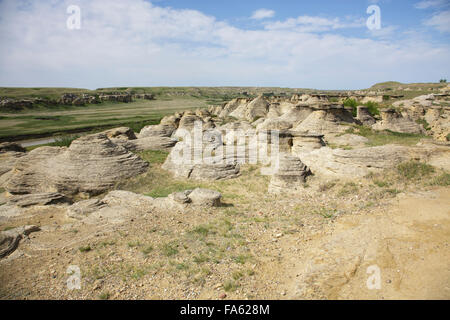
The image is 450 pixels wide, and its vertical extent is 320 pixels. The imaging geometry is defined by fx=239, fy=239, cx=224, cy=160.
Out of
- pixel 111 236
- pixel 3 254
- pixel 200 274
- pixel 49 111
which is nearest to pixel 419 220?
pixel 200 274

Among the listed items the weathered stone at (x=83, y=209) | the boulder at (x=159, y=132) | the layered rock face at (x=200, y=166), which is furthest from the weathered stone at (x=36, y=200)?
the boulder at (x=159, y=132)

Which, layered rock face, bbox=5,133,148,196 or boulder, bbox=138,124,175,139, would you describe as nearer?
layered rock face, bbox=5,133,148,196

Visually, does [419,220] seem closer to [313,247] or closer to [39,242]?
[313,247]

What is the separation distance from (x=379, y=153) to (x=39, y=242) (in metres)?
14.2

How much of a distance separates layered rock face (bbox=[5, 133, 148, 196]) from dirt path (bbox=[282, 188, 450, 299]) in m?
12.5

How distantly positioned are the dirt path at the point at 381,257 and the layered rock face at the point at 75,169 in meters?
12.5

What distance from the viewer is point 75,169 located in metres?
14.8

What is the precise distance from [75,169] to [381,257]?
52.4ft

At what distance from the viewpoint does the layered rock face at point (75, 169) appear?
14422 millimetres

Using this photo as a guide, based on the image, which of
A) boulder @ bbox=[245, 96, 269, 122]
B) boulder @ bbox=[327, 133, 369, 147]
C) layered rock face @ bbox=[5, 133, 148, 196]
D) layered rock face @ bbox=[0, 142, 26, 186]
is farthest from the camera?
boulder @ bbox=[245, 96, 269, 122]

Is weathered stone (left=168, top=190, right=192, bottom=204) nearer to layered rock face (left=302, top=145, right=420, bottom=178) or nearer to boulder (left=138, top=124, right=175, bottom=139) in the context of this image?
layered rock face (left=302, top=145, right=420, bottom=178)

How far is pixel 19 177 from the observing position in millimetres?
14344

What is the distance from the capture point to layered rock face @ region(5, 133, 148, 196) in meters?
14.4

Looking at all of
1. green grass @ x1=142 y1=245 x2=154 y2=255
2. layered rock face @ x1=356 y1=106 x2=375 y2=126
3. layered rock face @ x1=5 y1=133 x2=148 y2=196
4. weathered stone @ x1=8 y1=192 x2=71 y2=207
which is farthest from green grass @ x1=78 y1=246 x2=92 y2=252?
layered rock face @ x1=356 y1=106 x2=375 y2=126
